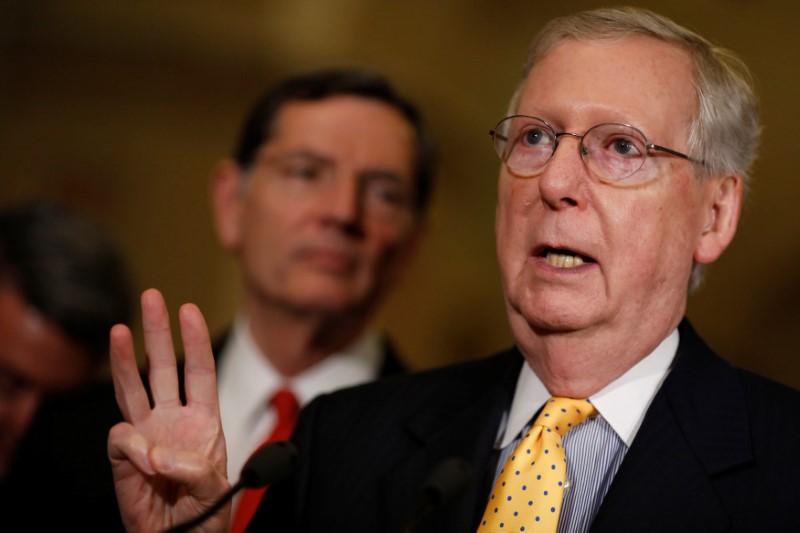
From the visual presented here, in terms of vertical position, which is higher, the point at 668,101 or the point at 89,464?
the point at 668,101

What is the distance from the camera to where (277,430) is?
9.36 feet

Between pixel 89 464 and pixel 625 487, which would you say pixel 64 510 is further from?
pixel 625 487

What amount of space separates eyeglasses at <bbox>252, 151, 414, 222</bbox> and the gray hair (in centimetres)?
130

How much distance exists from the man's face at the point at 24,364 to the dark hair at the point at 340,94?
89 centimetres

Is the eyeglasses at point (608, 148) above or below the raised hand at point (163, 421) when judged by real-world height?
above

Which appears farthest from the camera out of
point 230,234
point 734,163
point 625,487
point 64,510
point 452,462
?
point 230,234

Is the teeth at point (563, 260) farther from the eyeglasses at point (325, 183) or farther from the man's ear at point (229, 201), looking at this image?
the man's ear at point (229, 201)

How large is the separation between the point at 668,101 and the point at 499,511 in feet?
2.72

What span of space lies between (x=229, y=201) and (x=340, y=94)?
57cm

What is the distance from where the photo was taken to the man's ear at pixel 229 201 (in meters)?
3.43

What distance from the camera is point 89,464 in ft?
9.04

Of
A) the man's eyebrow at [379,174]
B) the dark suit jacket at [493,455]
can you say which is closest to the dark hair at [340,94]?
the man's eyebrow at [379,174]

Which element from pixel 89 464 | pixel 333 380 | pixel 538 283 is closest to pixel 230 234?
pixel 333 380

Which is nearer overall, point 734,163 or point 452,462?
point 452,462
